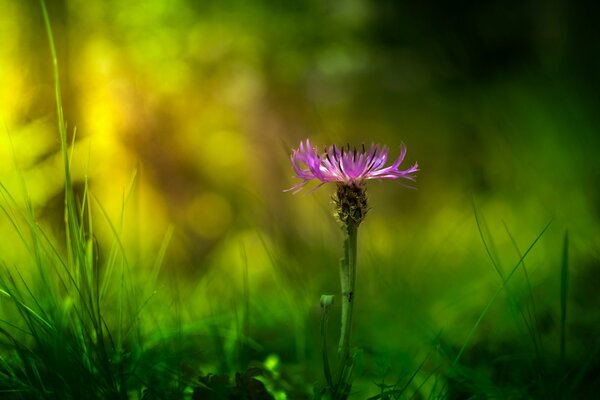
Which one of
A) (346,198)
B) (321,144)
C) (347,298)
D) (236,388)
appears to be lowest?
(236,388)

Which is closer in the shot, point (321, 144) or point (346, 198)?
point (346, 198)

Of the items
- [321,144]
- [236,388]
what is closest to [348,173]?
[236,388]

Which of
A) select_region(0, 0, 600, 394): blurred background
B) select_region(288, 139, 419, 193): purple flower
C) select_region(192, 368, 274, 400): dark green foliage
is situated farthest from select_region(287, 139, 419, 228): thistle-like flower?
select_region(192, 368, 274, 400): dark green foliage

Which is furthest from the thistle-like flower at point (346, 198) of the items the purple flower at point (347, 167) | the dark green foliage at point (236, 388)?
the dark green foliage at point (236, 388)

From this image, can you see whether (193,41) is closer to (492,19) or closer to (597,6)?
(492,19)

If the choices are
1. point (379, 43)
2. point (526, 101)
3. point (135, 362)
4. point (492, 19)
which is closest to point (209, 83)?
point (379, 43)

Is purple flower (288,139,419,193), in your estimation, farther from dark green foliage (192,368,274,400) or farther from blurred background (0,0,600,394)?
dark green foliage (192,368,274,400)

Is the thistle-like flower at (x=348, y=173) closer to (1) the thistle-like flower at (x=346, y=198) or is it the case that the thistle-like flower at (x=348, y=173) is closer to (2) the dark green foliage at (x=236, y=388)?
(1) the thistle-like flower at (x=346, y=198)

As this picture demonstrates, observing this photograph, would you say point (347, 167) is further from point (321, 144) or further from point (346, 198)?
point (321, 144)

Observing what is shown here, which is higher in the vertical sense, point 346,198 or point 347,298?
point 346,198
